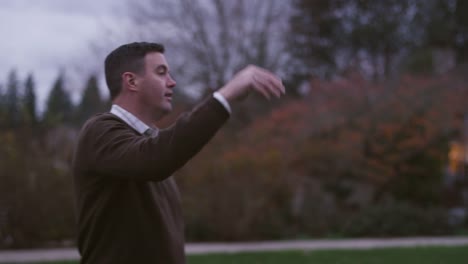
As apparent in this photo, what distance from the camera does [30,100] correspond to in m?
13.9

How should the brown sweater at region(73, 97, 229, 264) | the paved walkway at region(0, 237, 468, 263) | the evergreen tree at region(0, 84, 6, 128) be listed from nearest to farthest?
the brown sweater at region(73, 97, 229, 264) → the paved walkway at region(0, 237, 468, 263) → the evergreen tree at region(0, 84, 6, 128)

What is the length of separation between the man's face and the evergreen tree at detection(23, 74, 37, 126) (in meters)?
10.8

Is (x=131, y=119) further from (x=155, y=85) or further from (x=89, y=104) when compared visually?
(x=89, y=104)

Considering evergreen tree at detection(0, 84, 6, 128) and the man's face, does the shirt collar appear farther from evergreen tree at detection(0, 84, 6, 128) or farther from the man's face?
evergreen tree at detection(0, 84, 6, 128)

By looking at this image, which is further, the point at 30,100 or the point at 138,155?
the point at 30,100

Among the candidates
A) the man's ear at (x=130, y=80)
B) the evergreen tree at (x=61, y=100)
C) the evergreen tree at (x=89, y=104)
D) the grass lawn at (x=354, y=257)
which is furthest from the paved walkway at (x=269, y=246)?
the evergreen tree at (x=89, y=104)

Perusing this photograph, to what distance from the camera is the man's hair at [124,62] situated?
232 cm

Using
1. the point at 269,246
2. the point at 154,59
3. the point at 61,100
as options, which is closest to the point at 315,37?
the point at 61,100

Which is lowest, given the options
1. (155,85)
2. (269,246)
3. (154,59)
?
(269,246)

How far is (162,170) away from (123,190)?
1.18ft

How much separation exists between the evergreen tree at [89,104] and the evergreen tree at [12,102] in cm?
421

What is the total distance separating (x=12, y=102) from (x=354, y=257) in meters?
8.30

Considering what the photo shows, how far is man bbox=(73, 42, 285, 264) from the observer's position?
1.88m

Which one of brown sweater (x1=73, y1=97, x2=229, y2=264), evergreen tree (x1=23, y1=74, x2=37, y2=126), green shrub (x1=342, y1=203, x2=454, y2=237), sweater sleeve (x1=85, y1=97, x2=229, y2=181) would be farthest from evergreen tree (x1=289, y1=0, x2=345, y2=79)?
sweater sleeve (x1=85, y1=97, x2=229, y2=181)
